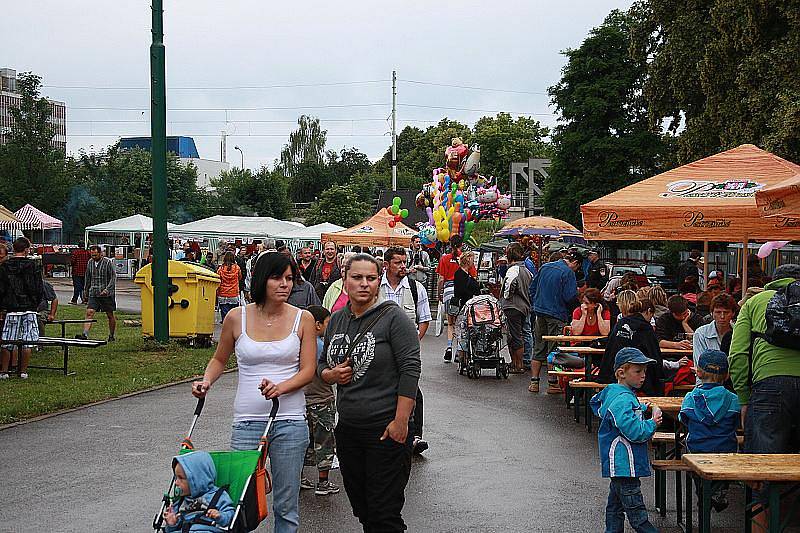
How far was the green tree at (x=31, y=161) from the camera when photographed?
4428cm

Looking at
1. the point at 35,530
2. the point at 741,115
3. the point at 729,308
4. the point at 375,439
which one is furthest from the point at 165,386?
the point at 741,115

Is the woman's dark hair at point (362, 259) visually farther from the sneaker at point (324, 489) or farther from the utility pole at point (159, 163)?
the utility pole at point (159, 163)

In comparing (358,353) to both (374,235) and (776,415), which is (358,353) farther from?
(374,235)

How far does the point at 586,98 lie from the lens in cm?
4978

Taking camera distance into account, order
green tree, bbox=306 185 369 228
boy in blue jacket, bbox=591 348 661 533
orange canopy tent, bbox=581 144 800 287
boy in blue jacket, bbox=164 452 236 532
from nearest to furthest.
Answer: boy in blue jacket, bbox=164 452 236 532 → boy in blue jacket, bbox=591 348 661 533 → orange canopy tent, bbox=581 144 800 287 → green tree, bbox=306 185 369 228

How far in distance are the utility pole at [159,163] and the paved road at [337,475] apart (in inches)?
166

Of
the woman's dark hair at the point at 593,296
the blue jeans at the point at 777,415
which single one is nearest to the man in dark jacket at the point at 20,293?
the woman's dark hair at the point at 593,296

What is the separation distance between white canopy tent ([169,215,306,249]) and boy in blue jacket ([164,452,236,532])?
120ft

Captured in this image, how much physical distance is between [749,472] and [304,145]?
11534 centimetres

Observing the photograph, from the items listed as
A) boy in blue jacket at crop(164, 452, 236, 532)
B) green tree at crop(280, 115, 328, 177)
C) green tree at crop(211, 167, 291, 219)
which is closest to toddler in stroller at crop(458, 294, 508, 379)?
boy in blue jacket at crop(164, 452, 236, 532)

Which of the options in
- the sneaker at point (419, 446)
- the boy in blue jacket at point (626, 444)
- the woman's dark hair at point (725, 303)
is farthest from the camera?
the sneaker at point (419, 446)

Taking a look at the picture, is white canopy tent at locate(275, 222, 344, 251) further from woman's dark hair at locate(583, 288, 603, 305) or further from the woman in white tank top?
the woman in white tank top

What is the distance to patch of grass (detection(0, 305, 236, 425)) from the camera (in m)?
12.1

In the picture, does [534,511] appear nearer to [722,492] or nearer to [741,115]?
[722,492]
